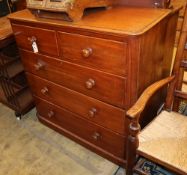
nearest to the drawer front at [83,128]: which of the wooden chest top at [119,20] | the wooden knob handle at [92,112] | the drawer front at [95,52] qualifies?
the wooden knob handle at [92,112]

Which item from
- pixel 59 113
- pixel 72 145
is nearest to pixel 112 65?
pixel 59 113

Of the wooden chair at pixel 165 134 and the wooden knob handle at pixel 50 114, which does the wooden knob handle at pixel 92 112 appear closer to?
the wooden chair at pixel 165 134

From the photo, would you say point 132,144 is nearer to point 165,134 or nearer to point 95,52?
point 165,134

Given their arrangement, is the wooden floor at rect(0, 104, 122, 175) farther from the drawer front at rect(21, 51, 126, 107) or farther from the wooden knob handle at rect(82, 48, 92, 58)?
the wooden knob handle at rect(82, 48, 92, 58)

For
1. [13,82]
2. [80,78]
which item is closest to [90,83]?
[80,78]

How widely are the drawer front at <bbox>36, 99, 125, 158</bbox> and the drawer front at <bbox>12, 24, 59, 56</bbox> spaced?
1.66 ft

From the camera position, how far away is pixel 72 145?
180cm

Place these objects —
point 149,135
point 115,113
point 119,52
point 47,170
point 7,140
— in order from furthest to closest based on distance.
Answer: point 7,140 → point 47,170 → point 115,113 → point 149,135 → point 119,52

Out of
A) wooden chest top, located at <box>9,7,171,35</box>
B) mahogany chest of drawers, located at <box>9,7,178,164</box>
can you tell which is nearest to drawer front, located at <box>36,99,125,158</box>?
mahogany chest of drawers, located at <box>9,7,178,164</box>

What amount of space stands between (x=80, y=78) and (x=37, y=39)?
1.30 ft

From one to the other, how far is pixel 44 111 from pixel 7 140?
414mm

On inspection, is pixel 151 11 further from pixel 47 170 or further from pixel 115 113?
pixel 47 170

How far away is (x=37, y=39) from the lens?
1.43 meters

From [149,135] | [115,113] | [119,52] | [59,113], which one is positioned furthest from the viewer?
[59,113]
